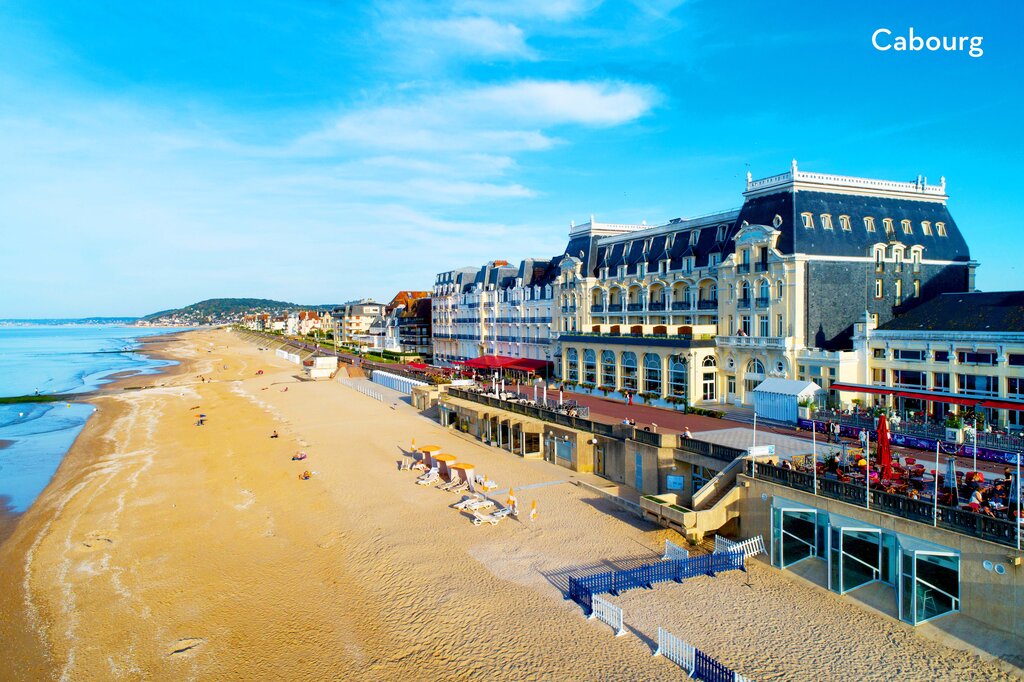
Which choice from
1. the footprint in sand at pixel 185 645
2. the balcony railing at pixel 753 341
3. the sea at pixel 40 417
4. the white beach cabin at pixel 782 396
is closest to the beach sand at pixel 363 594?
the footprint in sand at pixel 185 645

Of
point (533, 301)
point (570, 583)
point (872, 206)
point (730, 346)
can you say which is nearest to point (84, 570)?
point (570, 583)

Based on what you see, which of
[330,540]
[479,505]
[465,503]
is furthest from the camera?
[465,503]

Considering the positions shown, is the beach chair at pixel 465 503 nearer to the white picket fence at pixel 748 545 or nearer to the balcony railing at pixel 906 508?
the white picket fence at pixel 748 545

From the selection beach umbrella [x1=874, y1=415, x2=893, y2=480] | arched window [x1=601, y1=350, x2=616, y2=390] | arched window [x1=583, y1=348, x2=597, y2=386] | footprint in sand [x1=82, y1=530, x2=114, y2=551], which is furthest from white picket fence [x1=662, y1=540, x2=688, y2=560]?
arched window [x1=583, y1=348, x2=597, y2=386]

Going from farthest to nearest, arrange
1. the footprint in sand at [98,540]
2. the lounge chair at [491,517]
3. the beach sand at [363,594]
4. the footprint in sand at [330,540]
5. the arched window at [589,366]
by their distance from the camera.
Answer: the arched window at [589,366] → the lounge chair at [491,517] → the footprint in sand at [98,540] → the footprint in sand at [330,540] → the beach sand at [363,594]

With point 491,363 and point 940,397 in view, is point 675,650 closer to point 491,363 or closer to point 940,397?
point 940,397

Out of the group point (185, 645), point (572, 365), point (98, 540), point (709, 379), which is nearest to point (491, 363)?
point (572, 365)

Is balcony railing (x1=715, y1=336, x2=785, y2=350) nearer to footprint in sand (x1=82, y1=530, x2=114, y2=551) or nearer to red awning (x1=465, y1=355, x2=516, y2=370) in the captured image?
red awning (x1=465, y1=355, x2=516, y2=370)

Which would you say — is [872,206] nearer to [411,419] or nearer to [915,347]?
[915,347]
